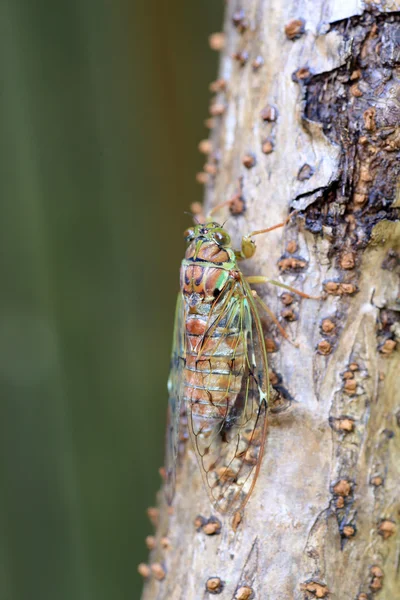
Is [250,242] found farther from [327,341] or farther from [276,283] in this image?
[327,341]

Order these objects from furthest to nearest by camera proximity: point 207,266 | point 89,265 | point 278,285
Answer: point 89,265 < point 207,266 < point 278,285

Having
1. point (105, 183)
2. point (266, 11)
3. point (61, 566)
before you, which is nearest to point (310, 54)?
point (266, 11)

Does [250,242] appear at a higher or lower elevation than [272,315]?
higher

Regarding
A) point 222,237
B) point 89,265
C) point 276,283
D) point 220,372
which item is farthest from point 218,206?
point 89,265

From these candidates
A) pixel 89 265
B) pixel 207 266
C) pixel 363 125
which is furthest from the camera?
pixel 89 265

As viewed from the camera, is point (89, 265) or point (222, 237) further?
point (89, 265)

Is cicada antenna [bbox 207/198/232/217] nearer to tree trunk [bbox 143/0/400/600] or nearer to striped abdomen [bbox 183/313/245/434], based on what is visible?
tree trunk [bbox 143/0/400/600]

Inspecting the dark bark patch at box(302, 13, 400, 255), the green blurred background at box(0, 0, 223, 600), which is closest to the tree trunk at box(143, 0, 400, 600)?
the dark bark patch at box(302, 13, 400, 255)
